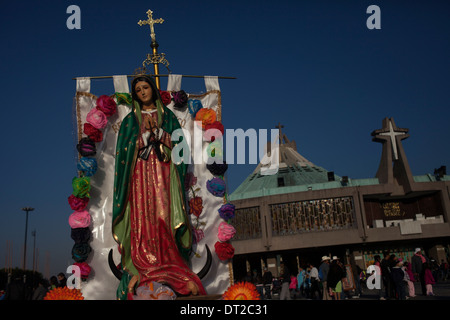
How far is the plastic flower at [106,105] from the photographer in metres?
10.4

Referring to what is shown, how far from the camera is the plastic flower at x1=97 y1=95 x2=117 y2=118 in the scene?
1040cm

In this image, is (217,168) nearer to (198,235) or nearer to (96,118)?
(198,235)

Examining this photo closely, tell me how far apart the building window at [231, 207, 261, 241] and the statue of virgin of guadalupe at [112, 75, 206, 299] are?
26.9m

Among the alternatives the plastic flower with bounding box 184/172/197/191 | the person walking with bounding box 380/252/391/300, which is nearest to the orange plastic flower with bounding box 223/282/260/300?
the plastic flower with bounding box 184/172/197/191

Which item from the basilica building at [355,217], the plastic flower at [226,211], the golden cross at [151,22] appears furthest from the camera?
the basilica building at [355,217]

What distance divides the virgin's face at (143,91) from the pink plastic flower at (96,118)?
44.3 inches

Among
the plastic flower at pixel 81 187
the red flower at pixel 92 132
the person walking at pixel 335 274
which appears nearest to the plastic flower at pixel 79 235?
the plastic flower at pixel 81 187

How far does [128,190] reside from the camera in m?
9.47

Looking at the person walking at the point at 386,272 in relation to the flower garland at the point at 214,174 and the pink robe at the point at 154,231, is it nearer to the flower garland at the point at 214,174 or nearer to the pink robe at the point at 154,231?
the flower garland at the point at 214,174

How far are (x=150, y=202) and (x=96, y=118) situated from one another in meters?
2.57

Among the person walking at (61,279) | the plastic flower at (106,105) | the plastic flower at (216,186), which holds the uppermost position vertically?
the plastic flower at (106,105)

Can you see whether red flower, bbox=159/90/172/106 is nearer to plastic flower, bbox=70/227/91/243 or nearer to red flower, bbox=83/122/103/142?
red flower, bbox=83/122/103/142

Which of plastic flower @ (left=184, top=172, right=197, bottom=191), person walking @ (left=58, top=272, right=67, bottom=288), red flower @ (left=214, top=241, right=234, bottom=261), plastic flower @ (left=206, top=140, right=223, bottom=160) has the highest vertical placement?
plastic flower @ (left=206, top=140, right=223, bottom=160)
